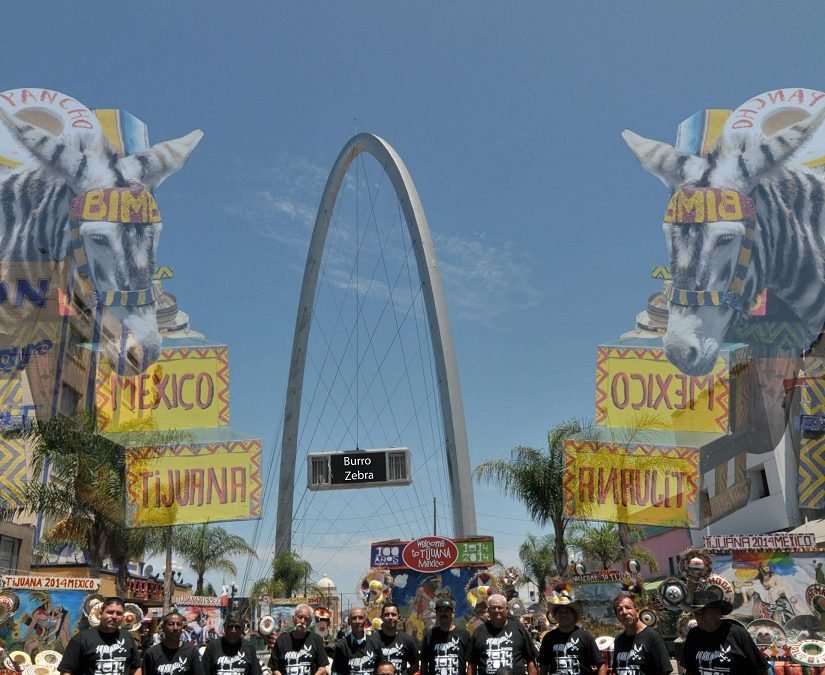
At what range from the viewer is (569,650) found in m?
8.10

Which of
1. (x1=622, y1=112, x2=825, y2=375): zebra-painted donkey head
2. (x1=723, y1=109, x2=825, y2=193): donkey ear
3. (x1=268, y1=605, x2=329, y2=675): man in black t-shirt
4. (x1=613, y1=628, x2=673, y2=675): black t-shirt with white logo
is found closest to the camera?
(x1=613, y1=628, x2=673, y2=675): black t-shirt with white logo

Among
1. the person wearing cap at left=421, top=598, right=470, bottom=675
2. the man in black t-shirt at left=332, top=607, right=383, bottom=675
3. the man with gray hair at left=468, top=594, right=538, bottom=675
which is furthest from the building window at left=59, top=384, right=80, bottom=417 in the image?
the man with gray hair at left=468, top=594, right=538, bottom=675

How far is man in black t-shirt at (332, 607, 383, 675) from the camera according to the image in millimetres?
8891

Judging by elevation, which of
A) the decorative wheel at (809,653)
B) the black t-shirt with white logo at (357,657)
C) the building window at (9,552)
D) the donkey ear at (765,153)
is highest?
the donkey ear at (765,153)

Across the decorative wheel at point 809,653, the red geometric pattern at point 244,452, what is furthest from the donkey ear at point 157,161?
the decorative wheel at point 809,653

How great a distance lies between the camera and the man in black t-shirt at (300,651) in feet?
30.0

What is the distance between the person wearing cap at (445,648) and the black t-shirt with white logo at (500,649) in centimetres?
19

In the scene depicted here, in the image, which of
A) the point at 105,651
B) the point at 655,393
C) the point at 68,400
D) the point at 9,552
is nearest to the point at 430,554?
the point at 105,651

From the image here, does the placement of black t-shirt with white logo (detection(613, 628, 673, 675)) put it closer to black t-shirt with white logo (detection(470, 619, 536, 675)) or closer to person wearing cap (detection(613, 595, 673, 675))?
person wearing cap (detection(613, 595, 673, 675))

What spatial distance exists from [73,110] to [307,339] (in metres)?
18.4

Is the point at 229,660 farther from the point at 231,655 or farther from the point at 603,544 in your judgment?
the point at 603,544

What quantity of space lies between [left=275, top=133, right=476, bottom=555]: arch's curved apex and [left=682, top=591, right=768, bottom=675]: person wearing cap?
23.9 m

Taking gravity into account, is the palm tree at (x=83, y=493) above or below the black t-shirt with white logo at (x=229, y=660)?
above

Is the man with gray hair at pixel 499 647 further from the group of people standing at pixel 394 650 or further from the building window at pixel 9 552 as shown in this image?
the building window at pixel 9 552
